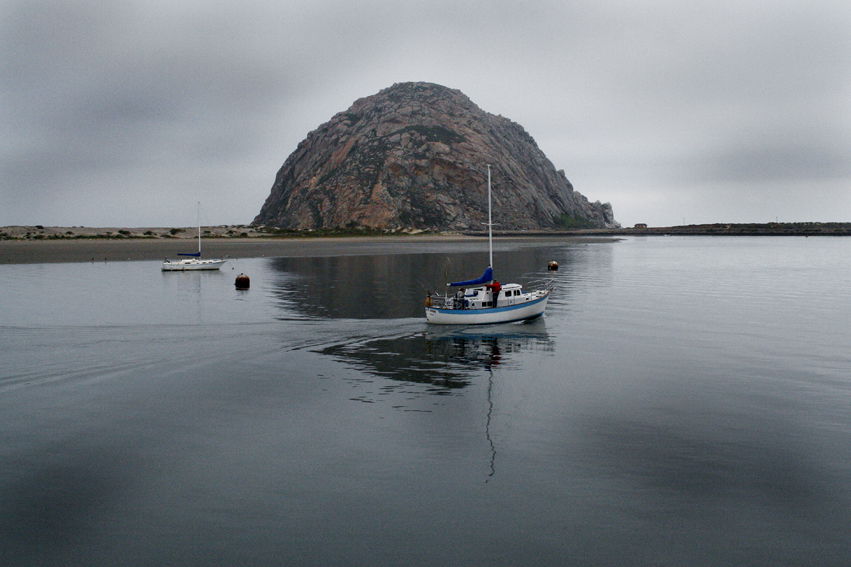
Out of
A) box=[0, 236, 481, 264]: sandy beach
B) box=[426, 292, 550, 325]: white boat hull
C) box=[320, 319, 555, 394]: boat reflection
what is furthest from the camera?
box=[0, 236, 481, 264]: sandy beach

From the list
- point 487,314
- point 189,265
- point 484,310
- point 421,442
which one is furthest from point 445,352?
point 189,265

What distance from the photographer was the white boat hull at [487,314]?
4506 centimetres

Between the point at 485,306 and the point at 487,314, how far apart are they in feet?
3.47

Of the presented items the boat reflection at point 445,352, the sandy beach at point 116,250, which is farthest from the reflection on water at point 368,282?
the sandy beach at point 116,250

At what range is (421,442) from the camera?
21.3 metres

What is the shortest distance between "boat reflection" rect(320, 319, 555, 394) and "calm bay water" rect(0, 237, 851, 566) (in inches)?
11.0

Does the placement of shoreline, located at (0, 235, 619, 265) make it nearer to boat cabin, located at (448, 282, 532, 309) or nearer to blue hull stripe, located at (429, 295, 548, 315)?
boat cabin, located at (448, 282, 532, 309)

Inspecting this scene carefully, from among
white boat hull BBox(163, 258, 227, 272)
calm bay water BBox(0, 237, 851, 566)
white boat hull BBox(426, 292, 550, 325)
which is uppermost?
white boat hull BBox(163, 258, 227, 272)

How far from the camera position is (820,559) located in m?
13.9

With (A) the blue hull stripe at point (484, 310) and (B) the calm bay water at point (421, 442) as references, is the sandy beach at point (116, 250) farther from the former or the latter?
(A) the blue hull stripe at point (484, 310)

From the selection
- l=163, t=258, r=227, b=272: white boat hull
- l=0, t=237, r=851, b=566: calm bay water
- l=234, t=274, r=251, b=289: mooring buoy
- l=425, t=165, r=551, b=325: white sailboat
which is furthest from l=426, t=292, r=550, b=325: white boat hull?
l=163, t=258, r=227, b=272: white boat hull

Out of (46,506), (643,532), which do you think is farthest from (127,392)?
(643,532)

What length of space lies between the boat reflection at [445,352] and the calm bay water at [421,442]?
0.92 ft

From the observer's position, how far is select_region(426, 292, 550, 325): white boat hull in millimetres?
45062
